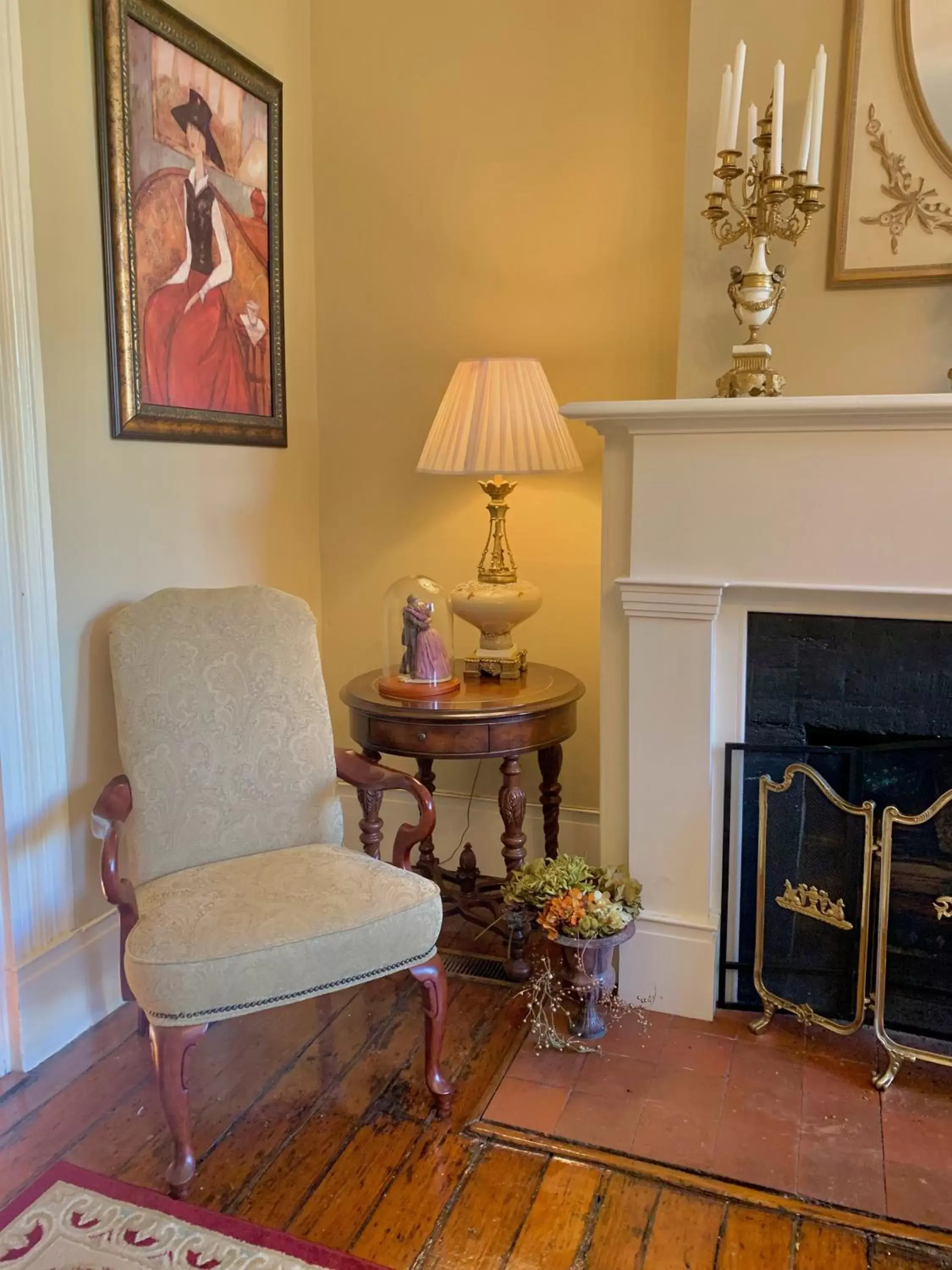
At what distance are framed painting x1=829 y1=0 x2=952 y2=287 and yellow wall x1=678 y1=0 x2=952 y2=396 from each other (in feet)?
0.10

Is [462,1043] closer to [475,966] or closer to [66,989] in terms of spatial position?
[475,966]

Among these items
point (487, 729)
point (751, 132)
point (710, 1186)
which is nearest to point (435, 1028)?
point (710, 1186)

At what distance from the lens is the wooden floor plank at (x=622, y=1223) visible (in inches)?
62.0

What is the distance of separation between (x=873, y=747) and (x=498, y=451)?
43.2 inches

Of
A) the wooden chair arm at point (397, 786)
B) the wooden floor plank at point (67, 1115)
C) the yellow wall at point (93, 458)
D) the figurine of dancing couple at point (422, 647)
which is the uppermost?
the yellow wall at point (93, 458)

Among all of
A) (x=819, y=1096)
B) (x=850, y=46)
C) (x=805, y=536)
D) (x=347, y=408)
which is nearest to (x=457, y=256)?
(x=347, y=408)

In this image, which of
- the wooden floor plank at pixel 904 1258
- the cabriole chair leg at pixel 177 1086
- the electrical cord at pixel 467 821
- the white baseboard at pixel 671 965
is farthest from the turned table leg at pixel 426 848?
the wooden floor plank at pixel 904 1258

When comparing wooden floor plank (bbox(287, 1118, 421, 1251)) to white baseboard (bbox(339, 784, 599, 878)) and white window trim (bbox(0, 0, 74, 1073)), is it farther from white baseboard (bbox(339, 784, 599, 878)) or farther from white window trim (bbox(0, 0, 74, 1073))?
white baseboard (bbox(339, 784, 599, 878))

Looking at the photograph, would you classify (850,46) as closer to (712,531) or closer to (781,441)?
(781,441)

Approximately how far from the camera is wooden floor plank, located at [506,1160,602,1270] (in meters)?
1.58

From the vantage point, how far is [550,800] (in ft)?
8.62

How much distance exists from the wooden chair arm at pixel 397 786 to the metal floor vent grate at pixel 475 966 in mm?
486

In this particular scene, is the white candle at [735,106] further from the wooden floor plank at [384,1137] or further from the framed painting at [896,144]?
the wooden floor plank at [384,1137]

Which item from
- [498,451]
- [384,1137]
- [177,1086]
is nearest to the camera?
[177,1086]
